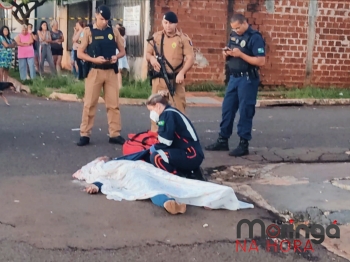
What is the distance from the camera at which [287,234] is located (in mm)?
5074

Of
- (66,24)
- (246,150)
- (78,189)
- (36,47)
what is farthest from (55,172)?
(66,24)

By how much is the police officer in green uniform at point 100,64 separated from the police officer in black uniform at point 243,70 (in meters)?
1.58

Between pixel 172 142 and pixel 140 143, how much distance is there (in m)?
0.91

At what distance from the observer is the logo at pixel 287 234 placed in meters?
4.79

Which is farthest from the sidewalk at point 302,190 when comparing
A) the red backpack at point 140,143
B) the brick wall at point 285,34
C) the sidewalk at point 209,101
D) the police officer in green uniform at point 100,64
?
the brick wall at point 285,34

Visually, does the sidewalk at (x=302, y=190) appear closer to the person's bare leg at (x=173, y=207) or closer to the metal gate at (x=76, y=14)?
the person's bare leg at (x=173, y=207)

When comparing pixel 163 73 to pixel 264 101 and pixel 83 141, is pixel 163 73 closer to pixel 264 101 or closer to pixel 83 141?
pixel 83 141

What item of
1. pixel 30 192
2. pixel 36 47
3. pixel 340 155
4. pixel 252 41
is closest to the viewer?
pixel 30 192

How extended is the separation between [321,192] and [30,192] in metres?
2.95

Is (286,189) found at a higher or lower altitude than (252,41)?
lower

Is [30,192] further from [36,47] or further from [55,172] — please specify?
[36,47]

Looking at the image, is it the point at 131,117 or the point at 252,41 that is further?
the point at 131,117

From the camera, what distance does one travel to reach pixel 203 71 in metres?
15.8

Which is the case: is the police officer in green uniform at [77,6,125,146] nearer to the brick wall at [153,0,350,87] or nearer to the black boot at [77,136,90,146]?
the black boot at [77,136,90,146]
